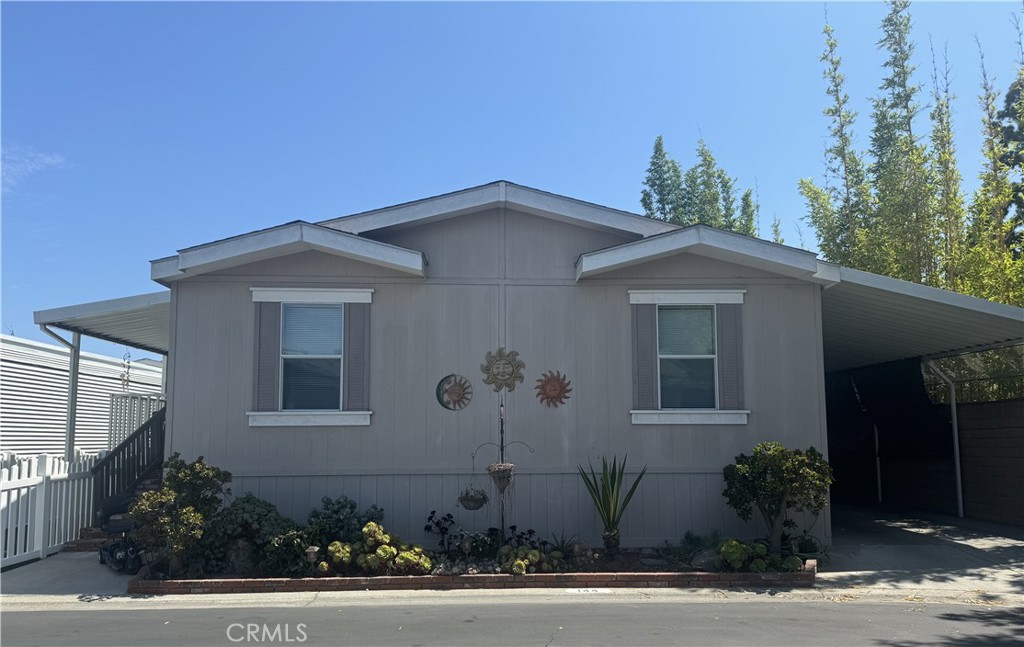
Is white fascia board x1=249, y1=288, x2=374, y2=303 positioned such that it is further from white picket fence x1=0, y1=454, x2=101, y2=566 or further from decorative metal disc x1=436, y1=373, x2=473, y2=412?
white picket fence x1=0, y1=454, x2=101, y2=566

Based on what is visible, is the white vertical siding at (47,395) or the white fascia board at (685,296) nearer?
the white fascia board at (685,296)

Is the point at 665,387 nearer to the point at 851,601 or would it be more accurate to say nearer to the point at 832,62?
the point at 851,601

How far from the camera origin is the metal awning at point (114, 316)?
1088 cm

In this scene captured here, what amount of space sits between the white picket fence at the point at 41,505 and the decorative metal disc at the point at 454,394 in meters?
4.90

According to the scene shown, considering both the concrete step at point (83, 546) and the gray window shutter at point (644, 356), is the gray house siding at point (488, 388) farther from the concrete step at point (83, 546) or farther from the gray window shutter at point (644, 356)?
the concrete step at point (83, 546)

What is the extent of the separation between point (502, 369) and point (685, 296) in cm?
257

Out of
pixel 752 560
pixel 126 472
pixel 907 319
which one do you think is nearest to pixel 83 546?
pixel 126 472

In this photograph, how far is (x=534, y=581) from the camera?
28.8 ft

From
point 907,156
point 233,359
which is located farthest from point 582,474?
point 907,156

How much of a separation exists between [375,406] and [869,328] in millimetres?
7382

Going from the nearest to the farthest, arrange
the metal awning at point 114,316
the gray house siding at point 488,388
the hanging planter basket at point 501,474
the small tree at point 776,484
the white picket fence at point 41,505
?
the small tree at point 776,484, the white picket fence at point 41,505, the hanging planter basket at point 501,474, the gray house siding at point 488,388, the metal awning at point 114,316

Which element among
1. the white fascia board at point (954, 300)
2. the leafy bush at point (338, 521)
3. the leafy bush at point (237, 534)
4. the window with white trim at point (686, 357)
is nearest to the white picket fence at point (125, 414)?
the leafy bush at point (237, 534)

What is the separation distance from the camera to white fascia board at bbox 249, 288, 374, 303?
1036cm

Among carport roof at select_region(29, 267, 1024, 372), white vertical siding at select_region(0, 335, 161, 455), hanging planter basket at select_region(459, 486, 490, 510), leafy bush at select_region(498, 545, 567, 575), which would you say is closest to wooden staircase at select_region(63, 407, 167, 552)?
carport roof at select_region(29, 267, 1024, 372)
